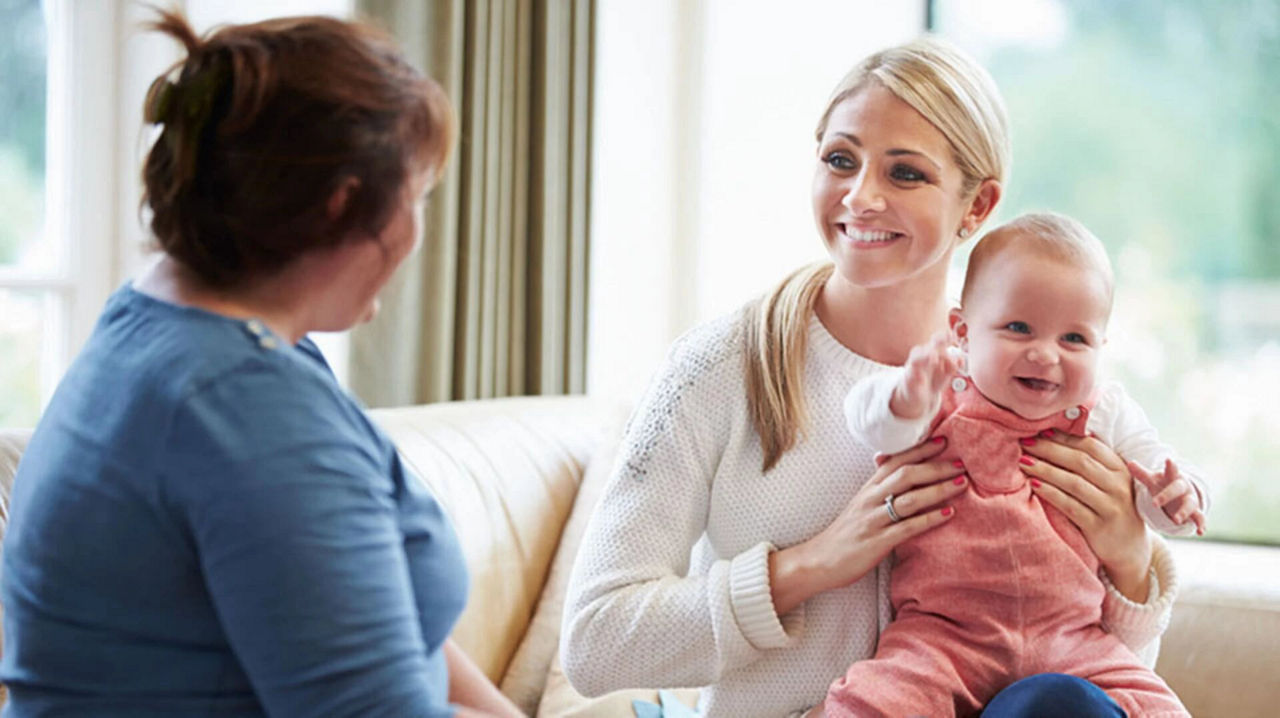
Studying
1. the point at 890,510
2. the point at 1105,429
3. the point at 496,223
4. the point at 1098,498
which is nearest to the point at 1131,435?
the point at 1105,429

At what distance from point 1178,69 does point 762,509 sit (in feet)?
7.33

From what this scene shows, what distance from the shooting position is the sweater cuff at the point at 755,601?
59.7 inches

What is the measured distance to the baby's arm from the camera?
1.37 meters

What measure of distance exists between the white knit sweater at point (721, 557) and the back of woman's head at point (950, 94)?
0.97ft

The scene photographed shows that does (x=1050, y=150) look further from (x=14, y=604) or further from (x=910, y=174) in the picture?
(x=14, y=604)

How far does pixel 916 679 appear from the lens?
4.75ft

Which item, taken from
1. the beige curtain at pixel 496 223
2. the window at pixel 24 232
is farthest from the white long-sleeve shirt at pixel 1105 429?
the window at pixel 24 232

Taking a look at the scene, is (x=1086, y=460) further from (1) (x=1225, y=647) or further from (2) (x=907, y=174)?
(1) (x=1225, y=647)

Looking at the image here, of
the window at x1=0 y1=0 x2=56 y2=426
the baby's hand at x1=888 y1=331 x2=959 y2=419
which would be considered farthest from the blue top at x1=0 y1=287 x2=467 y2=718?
the window at x1=0 y1=0 x2=56 y2=426

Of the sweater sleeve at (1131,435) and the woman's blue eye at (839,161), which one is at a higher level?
the woman's blue eye at (839,161)

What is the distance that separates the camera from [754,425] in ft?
5.38

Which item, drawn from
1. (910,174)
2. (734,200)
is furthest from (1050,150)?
(910,174)

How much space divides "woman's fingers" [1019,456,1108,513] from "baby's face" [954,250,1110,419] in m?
0.06

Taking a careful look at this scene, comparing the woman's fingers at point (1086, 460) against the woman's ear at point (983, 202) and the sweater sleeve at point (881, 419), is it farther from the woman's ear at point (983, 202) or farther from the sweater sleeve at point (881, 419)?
the woman's ear at point (983, 202)
